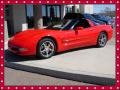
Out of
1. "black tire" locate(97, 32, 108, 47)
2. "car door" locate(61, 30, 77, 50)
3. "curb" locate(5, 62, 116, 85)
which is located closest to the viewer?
"curb" locate(5, 62, 116, 85)

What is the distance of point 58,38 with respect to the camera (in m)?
7.22

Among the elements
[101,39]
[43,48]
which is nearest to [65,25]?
[43,48]

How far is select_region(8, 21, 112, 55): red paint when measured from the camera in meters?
6.79

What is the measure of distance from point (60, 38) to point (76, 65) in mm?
1292

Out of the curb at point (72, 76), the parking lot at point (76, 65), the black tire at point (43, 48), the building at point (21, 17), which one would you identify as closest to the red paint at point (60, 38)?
the black tire at point (43, 48)

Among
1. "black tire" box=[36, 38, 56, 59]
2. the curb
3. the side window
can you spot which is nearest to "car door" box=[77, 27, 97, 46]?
the side window

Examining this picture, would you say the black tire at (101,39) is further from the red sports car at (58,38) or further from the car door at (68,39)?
the car door at (68,39)

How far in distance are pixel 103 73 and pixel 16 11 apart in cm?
1063

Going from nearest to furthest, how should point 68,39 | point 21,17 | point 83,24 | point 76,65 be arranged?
point 76,65
point 68,39
point 83,24
point 21,17

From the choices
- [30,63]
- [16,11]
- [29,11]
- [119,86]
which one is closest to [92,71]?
[119,86]

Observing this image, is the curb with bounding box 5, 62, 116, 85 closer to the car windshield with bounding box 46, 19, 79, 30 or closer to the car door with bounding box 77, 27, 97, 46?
the car windshield with bounding box 46, 19, 79, 30

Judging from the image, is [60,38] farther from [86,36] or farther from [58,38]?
[86,36]

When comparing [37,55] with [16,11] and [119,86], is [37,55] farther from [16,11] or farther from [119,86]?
[16,11]

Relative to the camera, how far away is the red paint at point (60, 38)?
22.3ft
